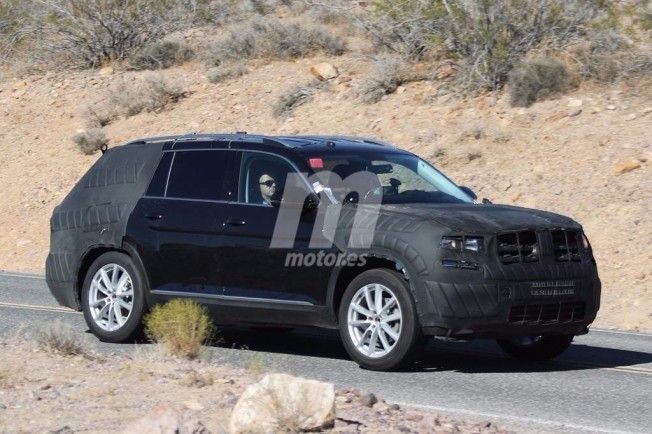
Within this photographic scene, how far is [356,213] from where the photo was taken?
10273 mm

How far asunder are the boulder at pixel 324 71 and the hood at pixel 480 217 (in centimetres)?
1691

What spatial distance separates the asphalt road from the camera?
856cm

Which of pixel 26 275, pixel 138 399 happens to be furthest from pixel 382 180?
pixel 26 275

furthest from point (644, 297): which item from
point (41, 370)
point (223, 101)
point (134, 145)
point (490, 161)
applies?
point (223, 101)

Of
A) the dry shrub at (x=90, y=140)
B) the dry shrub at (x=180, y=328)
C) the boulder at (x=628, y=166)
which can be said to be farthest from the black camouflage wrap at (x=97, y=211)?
the dry shrub at (x=90, y=140)

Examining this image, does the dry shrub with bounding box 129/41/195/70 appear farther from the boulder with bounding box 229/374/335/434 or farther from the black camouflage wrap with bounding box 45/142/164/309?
the boulder with bounding box 229/374/335/434

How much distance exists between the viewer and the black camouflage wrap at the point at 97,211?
1179 cm

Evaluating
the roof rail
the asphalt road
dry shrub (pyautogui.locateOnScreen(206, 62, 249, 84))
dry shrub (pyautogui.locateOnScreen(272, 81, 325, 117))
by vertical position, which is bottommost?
the asphalt road

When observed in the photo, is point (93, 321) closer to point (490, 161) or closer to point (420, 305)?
point (420, 305)

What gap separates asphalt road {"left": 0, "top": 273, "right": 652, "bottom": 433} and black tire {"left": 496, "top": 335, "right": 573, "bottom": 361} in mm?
103

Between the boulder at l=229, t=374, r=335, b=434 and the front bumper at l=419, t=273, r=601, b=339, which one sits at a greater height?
the front bumper at l=419, t=273, r=601, b=339

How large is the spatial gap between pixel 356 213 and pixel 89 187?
334 cm

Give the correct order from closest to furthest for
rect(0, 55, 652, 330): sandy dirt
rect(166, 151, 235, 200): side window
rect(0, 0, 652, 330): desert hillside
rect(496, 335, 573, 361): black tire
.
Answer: rect(496, 335, 573, 361): black tire
rect(166, 151, 235, 200): side window
rect(0, 55, 652, 330): sandy dirt
rect(0, 0, 652, 330): desert hillside

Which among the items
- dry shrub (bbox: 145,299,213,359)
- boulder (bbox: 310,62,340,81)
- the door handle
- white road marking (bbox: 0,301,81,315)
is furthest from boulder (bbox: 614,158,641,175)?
dry shrub (bbox: 145,299,213,359)
